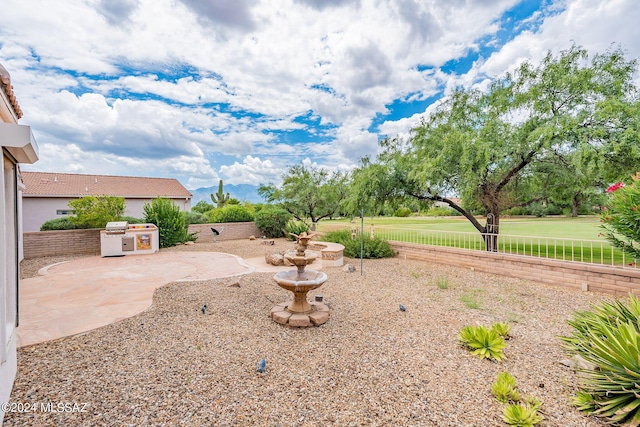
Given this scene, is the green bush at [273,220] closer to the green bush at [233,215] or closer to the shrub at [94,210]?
the green bush at [233,215]

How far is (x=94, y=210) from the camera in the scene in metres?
10.4

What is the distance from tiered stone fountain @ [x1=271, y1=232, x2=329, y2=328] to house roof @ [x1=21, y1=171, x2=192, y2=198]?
61.6 feet

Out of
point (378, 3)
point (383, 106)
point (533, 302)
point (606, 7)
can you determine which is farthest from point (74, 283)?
point (606, 7)

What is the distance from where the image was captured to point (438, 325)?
4.23 metres

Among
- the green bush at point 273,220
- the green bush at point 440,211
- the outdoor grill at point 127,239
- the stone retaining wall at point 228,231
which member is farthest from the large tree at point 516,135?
the outdoor grill at point 127,239

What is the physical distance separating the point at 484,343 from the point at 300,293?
8.50ft

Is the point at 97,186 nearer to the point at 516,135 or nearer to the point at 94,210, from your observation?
the point at 94,210

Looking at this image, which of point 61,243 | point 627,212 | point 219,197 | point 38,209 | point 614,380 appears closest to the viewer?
point 614,380

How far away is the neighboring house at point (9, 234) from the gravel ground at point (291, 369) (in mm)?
302

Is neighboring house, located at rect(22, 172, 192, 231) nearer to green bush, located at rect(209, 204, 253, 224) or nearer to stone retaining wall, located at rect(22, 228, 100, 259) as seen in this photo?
stone retaining wall, located at rect(22, 228, 100, 259)

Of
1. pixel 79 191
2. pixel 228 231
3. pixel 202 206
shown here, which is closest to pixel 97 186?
pixel 79 191

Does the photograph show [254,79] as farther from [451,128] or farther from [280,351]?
[280,351]

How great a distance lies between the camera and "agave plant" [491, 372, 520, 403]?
100 inches

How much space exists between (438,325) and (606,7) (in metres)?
8.52
